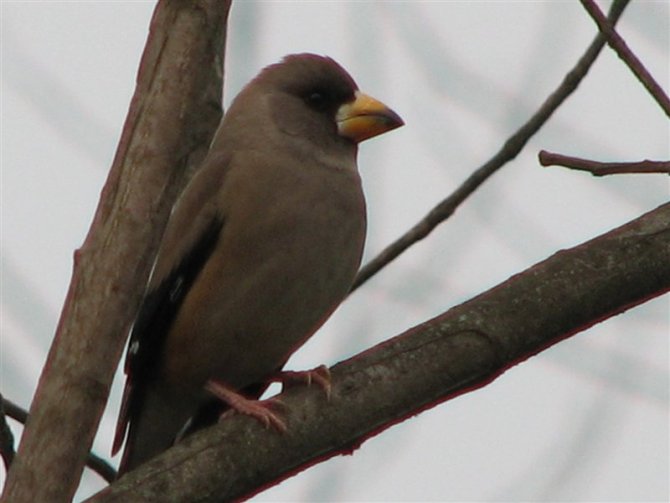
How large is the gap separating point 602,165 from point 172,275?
6.76ft

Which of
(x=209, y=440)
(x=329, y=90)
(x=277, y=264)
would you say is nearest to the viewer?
(x=209, y=440)

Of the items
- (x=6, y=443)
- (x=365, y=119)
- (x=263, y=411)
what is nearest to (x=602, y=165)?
(x=263, y=411)

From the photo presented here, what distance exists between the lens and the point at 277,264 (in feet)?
14.2

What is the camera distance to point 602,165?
9.63ft

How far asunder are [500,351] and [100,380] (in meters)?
1.10

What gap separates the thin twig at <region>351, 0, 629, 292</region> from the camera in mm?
4109

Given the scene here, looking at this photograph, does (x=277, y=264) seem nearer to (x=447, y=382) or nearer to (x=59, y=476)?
(x=447, y=382)

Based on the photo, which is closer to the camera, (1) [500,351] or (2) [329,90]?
(1) [500,351]

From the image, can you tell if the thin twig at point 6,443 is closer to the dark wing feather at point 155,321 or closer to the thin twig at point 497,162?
the dark wing feather at point 155,321

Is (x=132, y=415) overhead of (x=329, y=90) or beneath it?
beneath

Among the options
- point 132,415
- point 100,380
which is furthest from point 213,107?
point 100,380

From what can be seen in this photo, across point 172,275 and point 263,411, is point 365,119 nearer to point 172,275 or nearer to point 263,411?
point 172,275

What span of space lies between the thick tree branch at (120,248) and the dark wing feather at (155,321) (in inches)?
56.9

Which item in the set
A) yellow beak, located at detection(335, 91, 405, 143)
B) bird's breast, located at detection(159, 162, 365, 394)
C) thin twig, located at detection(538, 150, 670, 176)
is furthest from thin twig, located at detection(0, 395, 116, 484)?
yellow beak, located at detection(335, 91, 405, 143)
